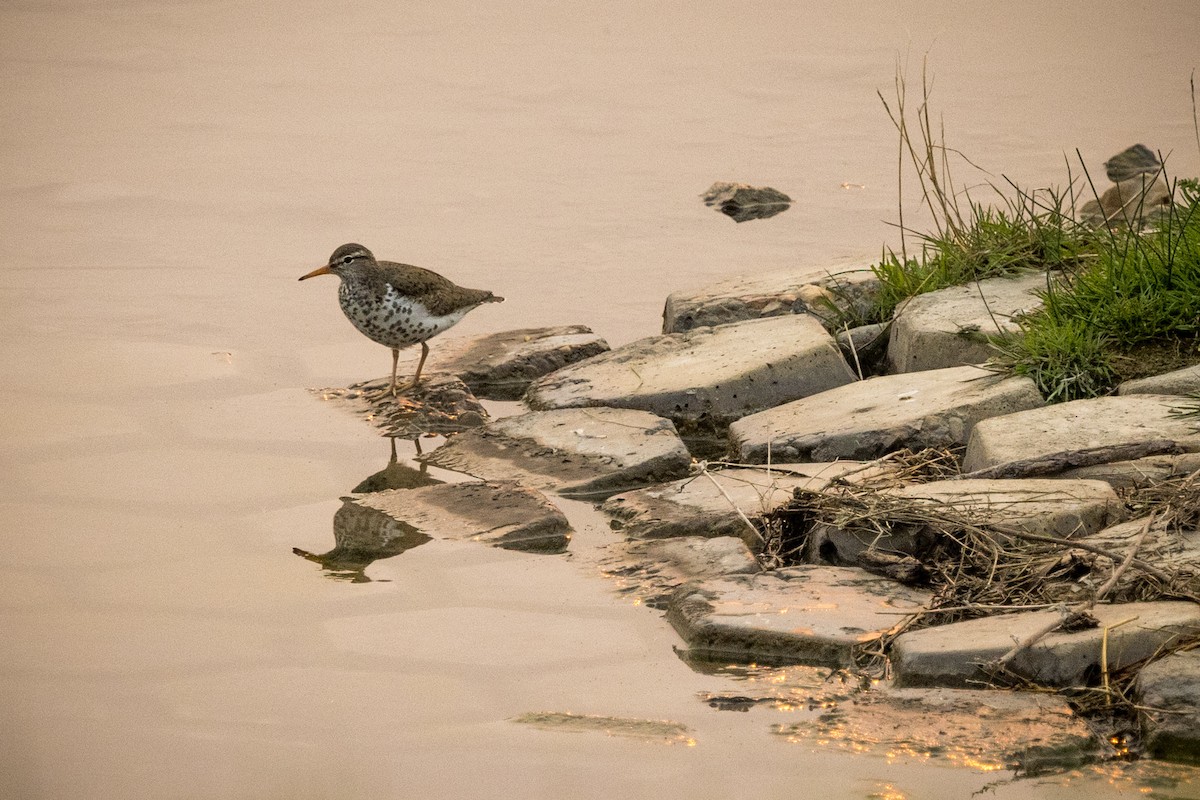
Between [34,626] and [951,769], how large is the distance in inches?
116

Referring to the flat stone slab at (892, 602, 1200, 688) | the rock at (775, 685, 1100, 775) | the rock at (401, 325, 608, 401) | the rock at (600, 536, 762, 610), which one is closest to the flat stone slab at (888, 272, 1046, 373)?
the rock at (401, 325, 608, 401)

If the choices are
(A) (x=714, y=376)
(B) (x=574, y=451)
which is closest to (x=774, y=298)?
(A) (x=714, y=376)

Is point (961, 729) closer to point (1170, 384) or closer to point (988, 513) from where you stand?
point (988, 513)

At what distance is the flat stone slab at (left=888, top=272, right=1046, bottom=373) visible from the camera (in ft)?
20.6

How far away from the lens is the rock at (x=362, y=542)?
514cm

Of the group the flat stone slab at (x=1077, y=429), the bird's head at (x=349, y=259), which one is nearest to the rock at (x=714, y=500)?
the flat stone slab at (x=1077, y=429)

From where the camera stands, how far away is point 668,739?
399 cm

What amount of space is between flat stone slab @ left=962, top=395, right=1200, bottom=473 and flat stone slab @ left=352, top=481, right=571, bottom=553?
158 cm

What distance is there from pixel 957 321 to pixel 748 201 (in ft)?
12.2

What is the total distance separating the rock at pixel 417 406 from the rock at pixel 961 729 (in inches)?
120

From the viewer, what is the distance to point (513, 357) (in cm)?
730

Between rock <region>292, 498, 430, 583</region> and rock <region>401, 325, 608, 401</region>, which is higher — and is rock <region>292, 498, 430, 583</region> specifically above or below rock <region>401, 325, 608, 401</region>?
below

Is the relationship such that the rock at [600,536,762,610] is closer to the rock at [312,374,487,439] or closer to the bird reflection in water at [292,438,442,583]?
the bird reflection in water at [292,438,442,583]

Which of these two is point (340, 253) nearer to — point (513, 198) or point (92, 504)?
point (92, 504)
